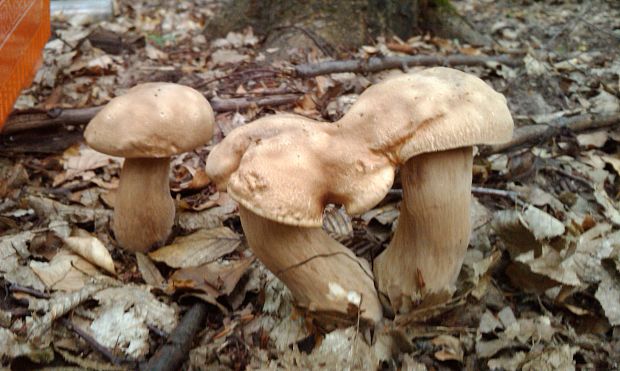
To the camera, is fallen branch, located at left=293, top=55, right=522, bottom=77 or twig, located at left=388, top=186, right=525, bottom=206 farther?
fallen branch, located at left=293, top=55, right=522, bottom=77

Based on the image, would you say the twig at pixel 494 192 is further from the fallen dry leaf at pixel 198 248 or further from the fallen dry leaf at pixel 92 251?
the fallen dry leaf at pixel 92 251

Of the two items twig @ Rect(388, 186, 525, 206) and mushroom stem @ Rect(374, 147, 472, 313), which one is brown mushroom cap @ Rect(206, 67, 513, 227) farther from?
twig @ Rect(388, 186, 525, 206)

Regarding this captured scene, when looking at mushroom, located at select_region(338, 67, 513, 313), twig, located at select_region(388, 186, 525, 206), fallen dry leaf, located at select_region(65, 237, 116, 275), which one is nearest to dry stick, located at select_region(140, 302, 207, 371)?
fallen dry leaf, located at select_region(65, 237, 116, 275)

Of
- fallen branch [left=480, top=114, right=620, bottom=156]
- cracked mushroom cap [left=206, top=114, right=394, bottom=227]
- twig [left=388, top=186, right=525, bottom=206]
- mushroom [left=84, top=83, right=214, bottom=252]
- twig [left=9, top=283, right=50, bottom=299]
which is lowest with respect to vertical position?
twig [left=9, top=283, right=50, bottom=299]

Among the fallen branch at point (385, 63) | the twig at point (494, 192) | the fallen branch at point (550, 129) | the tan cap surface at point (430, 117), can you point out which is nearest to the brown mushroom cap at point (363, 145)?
the tan cap surface at point (430, 117)

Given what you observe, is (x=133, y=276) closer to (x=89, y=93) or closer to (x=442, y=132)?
(x=442, y=132)

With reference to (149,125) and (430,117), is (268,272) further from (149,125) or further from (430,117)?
(430,117)

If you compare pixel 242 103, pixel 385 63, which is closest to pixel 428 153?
pixel 242 103
